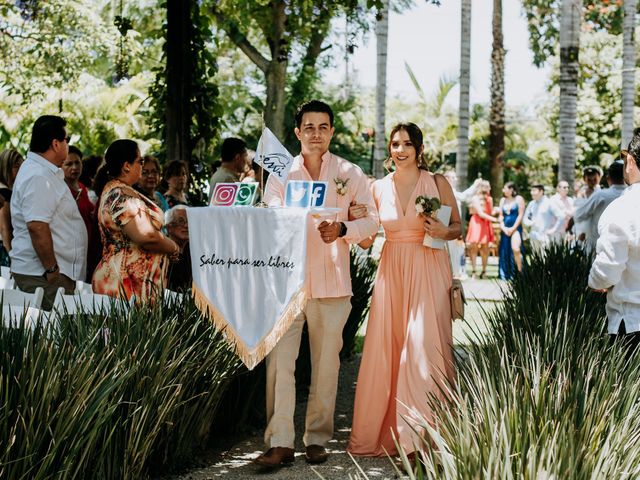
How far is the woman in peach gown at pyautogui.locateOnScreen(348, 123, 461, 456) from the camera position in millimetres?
6098

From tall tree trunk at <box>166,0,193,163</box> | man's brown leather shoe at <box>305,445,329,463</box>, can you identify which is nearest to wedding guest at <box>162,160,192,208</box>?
tall tree trunk at <box>166,0,193,163</box>

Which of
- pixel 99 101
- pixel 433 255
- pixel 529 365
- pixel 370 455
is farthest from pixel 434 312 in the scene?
pixel 99 101

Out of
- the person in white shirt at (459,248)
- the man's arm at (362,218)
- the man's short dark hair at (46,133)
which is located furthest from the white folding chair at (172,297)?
the person in white shirt at (459,248)

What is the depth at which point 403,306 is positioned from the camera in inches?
246

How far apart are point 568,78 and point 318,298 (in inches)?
544

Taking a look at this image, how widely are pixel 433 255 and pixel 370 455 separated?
4.47ft

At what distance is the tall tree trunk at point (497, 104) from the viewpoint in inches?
1128

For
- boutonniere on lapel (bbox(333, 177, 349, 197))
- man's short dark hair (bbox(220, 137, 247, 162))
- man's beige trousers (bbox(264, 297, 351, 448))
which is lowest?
man's beige trousers (bbox(264, 297, 351, 448))

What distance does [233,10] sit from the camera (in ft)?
50.0

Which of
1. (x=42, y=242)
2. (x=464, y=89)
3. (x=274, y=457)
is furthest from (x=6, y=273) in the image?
(x=464, y=89)

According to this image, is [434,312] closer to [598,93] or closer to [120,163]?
[120,163]

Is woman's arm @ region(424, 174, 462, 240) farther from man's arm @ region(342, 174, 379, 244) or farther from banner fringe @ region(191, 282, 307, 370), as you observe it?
banner fringe @ region(191, 282, 307, 370)

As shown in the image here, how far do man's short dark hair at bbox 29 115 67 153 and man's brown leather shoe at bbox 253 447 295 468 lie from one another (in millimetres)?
2620

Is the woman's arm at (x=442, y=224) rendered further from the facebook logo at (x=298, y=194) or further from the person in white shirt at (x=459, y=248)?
the person in white shirt at (x=459, y=248)
